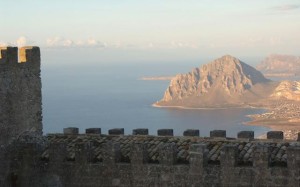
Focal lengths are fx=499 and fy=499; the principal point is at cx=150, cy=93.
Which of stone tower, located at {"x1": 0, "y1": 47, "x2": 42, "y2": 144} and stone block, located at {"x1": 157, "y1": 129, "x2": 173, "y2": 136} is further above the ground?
stone tower, located at {"x1": 0, "y1": 47, "x2": 42, "y2": 144}

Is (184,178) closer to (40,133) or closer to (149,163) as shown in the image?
(149,163)

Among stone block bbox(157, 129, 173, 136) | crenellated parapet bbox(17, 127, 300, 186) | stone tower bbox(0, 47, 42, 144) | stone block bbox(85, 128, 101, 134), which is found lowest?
crenellated parapet bbox(17, 127, 300, 186)

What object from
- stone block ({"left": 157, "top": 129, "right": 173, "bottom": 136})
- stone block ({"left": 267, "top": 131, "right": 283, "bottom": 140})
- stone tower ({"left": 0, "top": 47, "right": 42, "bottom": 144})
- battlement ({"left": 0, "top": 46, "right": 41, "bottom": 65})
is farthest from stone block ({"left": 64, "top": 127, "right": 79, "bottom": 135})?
stone block ({"left": 267, "top": 131, "right": 283, "bottom": 140})

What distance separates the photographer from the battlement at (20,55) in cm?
2034

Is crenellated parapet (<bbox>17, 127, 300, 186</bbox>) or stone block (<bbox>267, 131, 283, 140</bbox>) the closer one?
crenellated parapet (<bbox>17, 127, 300, 186</bbox>)

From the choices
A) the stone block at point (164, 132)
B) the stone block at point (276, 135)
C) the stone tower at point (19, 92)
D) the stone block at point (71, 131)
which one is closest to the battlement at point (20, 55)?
the stone tower at point (19, 92)

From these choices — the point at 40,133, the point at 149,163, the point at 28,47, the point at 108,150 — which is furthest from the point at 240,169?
the point at 28,47

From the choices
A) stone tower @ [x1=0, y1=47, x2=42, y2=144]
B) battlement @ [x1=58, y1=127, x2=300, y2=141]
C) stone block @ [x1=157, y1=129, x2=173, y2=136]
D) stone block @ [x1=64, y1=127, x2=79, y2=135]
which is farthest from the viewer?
stone block @ [x1=64, y1=127, x2=79, y2=135]

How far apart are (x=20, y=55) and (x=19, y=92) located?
1684mm

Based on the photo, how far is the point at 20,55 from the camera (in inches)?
840

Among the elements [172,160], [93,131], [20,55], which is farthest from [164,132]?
[20,55]

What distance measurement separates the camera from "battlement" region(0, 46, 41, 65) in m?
20.3

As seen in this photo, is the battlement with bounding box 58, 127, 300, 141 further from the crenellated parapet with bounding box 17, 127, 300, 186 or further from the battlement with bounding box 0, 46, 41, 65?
the battlement with bounding box 0, 46, 41, 65

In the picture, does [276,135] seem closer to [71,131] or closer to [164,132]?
[164,132]
